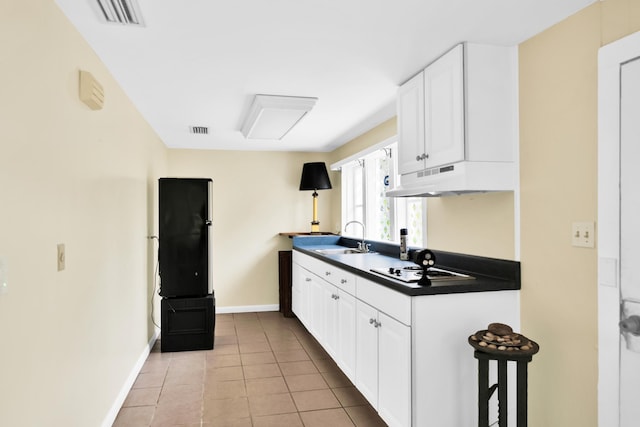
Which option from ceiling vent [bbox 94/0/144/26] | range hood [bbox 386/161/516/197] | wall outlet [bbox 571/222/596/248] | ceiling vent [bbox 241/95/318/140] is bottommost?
wall outlet [bbox 571/222/596/248]

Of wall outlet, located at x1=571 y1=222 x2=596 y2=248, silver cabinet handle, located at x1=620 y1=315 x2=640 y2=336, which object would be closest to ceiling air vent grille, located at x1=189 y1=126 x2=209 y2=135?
wall outlet, located at x1=571 y1=222 x2=596 y2=248

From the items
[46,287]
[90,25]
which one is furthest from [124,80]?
[46,287]

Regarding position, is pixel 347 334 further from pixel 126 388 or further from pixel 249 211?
pixel 249 211

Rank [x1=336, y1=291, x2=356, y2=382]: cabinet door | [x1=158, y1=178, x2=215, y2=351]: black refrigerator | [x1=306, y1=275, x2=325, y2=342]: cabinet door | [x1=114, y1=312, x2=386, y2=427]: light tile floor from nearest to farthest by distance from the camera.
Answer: [x1=114, y1=312, x2=386, y2=427]: light tile floor → [x1=336, y1=291, x2=356, y2=382]: cabinet door → [x1=306, y1=275, x2=325, y2=342]: cabinet door → [x1=158, y1=178, x2=215, y2=351]: black refrigerator

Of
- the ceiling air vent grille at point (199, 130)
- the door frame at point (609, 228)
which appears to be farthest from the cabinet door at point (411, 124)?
Answer: the ceiling air vent grille at point (199, 130)

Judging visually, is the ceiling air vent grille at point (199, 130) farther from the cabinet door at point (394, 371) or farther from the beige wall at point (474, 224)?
the cabinet door at point (394, 371)

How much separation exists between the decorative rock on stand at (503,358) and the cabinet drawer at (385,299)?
1.20ft

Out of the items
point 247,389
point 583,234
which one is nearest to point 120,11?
point 583,234

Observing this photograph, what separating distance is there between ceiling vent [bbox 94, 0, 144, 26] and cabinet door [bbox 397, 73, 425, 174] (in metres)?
1.65

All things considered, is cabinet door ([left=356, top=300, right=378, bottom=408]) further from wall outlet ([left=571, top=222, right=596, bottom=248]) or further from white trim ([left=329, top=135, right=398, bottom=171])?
white trim ([left=329, top=135, right=398, bottom=171])

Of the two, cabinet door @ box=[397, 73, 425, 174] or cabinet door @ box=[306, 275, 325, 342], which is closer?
cabinet door @ box=[397, 73, 425, 174]

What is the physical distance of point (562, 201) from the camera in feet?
7.09

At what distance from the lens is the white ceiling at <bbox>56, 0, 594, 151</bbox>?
2062 mm

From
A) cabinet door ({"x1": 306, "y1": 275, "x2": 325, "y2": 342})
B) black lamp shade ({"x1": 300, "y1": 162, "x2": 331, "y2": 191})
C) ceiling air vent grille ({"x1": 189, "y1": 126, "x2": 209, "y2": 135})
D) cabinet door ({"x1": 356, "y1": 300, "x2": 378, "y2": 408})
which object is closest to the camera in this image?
cabinet door ({"x1": 356, "y1": 300, "x2": 378, "y2": 408})
